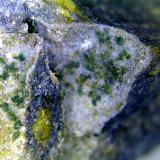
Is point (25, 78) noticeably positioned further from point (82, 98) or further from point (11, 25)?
point (82, 98)

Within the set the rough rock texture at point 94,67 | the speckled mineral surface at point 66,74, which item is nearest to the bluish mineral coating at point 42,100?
the speckled mineral surface at point 66,74

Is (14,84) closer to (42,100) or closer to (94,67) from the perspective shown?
(42,100)

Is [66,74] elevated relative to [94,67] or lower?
lower

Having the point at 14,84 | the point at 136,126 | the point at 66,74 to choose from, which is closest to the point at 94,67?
the point at 66,74

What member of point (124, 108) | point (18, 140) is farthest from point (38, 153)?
point (124, 108)

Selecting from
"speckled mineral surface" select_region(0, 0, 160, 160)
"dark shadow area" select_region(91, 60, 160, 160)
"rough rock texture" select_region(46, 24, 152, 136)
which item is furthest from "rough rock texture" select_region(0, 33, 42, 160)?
"dark shadow area" select_region(91, 60, 160, 160)

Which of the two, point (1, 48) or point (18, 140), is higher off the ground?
point (1, 48)

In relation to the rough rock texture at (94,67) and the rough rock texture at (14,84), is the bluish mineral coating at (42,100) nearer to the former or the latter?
the rough rock texture at (14,84)

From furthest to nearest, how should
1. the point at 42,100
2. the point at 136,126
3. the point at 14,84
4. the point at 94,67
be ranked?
the point at 136,126, the point at 94,67, the point at 42,100, the point at 14,84
